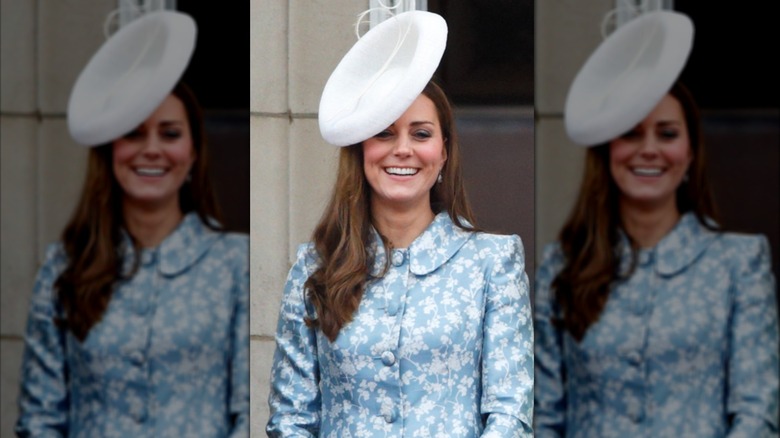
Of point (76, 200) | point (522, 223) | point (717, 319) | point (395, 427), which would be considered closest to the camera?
point (395, 427)

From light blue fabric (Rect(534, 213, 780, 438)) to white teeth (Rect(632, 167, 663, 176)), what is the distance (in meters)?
0.20

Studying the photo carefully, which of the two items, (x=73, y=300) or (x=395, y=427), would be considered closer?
(x=395, y=427)

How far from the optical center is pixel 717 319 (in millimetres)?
5008

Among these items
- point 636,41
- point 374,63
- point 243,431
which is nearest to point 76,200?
point 243,431

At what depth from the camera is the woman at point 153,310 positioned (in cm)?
524

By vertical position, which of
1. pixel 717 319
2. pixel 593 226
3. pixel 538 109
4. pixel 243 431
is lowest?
pixel 243 431

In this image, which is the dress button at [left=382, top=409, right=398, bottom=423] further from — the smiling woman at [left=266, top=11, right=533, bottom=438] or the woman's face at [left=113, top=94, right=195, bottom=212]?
the woman's face at [left=113, top=94, right=195, bottom=212]

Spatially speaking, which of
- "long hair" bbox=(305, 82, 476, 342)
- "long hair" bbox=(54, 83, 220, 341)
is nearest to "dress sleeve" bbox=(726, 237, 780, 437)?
"long hair" bbox=(305, 82, 476, 342)

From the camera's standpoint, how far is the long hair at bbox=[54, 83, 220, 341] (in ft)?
17.2

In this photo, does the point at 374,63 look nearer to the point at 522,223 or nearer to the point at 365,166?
the point at 365,166

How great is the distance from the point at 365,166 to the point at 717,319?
4.64 feet

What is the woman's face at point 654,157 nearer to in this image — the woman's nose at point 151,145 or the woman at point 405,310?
the woman at point 405,310

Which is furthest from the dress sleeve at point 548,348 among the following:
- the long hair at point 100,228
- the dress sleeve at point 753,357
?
the long hair at point 100,228

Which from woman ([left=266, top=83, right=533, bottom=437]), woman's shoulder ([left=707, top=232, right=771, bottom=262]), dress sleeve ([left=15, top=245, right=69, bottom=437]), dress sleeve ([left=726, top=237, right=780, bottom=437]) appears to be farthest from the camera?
dress sleeve ([left=15, top=245, right=69, bottom=437])
